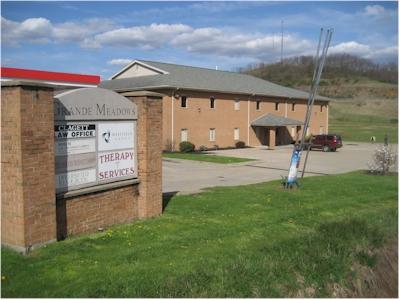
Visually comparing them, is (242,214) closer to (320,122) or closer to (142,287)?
(142,287)

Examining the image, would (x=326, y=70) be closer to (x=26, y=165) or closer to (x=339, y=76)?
(x=339, y=76)

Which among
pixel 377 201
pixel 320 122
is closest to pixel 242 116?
pixel 320 122

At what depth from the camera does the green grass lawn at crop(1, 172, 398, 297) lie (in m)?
5.74

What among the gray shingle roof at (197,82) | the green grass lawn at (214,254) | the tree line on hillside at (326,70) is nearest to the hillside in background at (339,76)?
the tree line on hillside at (326,70)

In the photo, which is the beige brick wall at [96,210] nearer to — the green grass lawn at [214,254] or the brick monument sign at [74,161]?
the brick monument sign at [74,161]

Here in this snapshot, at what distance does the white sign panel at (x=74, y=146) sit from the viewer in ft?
24.7

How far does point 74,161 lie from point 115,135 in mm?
1144

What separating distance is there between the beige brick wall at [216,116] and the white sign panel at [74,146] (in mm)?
25633

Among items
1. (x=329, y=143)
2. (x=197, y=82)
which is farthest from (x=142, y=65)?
(x=329, y=143)

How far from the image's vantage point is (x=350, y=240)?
8.59 metres

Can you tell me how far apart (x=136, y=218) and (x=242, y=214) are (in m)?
2.44

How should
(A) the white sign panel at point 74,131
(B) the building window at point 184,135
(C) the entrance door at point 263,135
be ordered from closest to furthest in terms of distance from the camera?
1. (A) the white sign panel at point 74,131
2. (B) the building window at point 184,135
3. (C) the entrance door at point 263,135

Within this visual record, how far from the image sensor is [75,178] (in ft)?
25.8

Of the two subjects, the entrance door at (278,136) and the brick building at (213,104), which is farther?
the entrance door at (278,136)
